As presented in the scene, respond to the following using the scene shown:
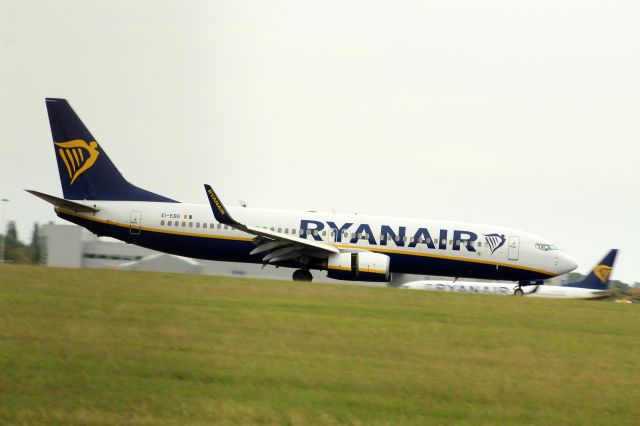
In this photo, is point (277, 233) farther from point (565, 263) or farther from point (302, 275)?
point (565, 263)

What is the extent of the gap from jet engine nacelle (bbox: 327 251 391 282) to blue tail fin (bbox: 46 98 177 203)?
692 centimetres

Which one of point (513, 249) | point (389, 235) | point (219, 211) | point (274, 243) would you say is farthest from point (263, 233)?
point (513, 249)

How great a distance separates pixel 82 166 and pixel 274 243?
26.4ft

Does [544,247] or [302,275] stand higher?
[544,247]

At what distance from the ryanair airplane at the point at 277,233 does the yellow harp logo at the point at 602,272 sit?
12.1 meters

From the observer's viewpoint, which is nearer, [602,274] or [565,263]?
[565,263]

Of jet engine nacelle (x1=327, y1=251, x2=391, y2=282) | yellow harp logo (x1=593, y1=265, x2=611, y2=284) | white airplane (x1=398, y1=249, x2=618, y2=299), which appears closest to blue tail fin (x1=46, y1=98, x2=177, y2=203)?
jet engine nacelle (x1=327, y1=251, x2=391, y2=282)

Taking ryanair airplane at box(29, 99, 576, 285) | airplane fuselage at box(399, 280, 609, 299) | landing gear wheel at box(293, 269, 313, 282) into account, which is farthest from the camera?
airplane fuselage at box(399, 280, 609, 299)

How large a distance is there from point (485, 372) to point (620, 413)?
238 centimetres

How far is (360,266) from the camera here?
31438mm

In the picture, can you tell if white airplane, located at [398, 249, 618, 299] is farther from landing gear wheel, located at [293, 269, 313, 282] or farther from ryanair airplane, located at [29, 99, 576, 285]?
landing gear wheel, located at [293, 269, 313, 282]

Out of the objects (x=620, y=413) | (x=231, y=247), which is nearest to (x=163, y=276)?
(x=231, y=247)

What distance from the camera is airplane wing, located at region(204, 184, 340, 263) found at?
31.0m

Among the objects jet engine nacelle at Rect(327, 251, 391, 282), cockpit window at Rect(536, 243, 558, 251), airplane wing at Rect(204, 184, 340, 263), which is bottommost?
jet engine nacelle at Rect(327, 251, 391, 282)
